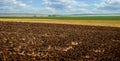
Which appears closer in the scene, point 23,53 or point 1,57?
point 1,57

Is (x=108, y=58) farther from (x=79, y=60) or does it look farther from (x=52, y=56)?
(x=52, y=56)

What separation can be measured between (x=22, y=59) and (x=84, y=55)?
4.94m

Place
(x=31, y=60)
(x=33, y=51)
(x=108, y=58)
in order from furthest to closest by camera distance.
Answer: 1. (x=33, y=51)
2. (x=108, y=58)
3. (x=31, y=60)

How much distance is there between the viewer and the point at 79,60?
1636 centimetres

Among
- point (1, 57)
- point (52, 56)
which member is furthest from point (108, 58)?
point (1, 57)

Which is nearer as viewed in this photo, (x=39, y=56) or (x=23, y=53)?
(x=39, y=56)

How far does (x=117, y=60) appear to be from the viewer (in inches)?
648

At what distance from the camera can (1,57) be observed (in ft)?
53.8

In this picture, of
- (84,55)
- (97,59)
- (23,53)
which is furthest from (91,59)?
(23,53)

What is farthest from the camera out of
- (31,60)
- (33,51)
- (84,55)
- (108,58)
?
(33,51)

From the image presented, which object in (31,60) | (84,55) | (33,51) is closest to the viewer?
(31,60)

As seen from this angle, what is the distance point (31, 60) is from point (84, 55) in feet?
14.7

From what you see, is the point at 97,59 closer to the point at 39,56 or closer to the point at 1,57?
the point at 39,56

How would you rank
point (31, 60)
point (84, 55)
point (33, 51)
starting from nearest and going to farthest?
1. point (31, 60)
2. point (84, 55)
3. point (33, 51)
